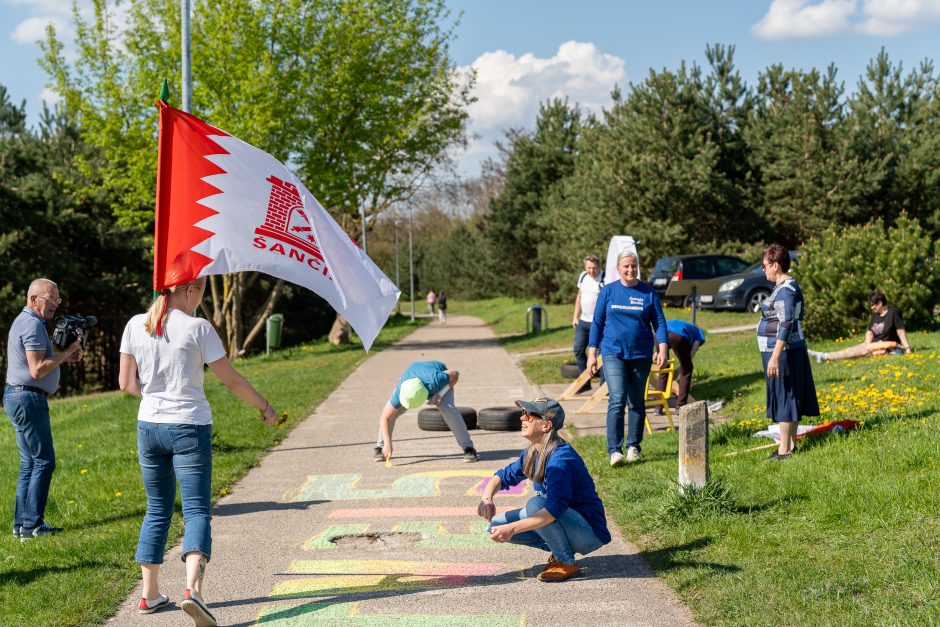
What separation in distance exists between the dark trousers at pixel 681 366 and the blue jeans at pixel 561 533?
5.99 meters

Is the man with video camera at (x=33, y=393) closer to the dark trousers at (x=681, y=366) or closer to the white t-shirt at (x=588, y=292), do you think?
the dark trousers at (x=681, y=366)

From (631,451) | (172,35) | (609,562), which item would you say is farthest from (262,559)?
(172,35)

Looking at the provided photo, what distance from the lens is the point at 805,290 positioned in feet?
57.1

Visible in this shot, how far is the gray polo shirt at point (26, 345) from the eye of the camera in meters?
6.62

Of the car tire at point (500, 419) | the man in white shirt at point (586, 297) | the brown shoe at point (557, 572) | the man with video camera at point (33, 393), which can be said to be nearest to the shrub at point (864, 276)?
the man in white shirt at point (586, 297)

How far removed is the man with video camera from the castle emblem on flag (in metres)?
1.86

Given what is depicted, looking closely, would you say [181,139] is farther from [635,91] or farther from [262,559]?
[635,91]

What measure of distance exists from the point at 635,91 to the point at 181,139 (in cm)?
3187

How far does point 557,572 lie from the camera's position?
5.37m

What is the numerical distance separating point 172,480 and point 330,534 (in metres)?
1.82

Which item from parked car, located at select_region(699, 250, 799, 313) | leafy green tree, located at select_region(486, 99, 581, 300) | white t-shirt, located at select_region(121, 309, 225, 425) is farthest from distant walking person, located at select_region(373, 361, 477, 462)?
leafy green tree, located at select_region(486, 99, 581, 300)

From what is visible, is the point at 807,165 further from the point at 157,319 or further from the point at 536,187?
the point at 157,319

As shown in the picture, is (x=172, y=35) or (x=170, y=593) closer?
(x=170, y=593)

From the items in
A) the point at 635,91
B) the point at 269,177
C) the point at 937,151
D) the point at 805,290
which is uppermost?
the point at 635,91
